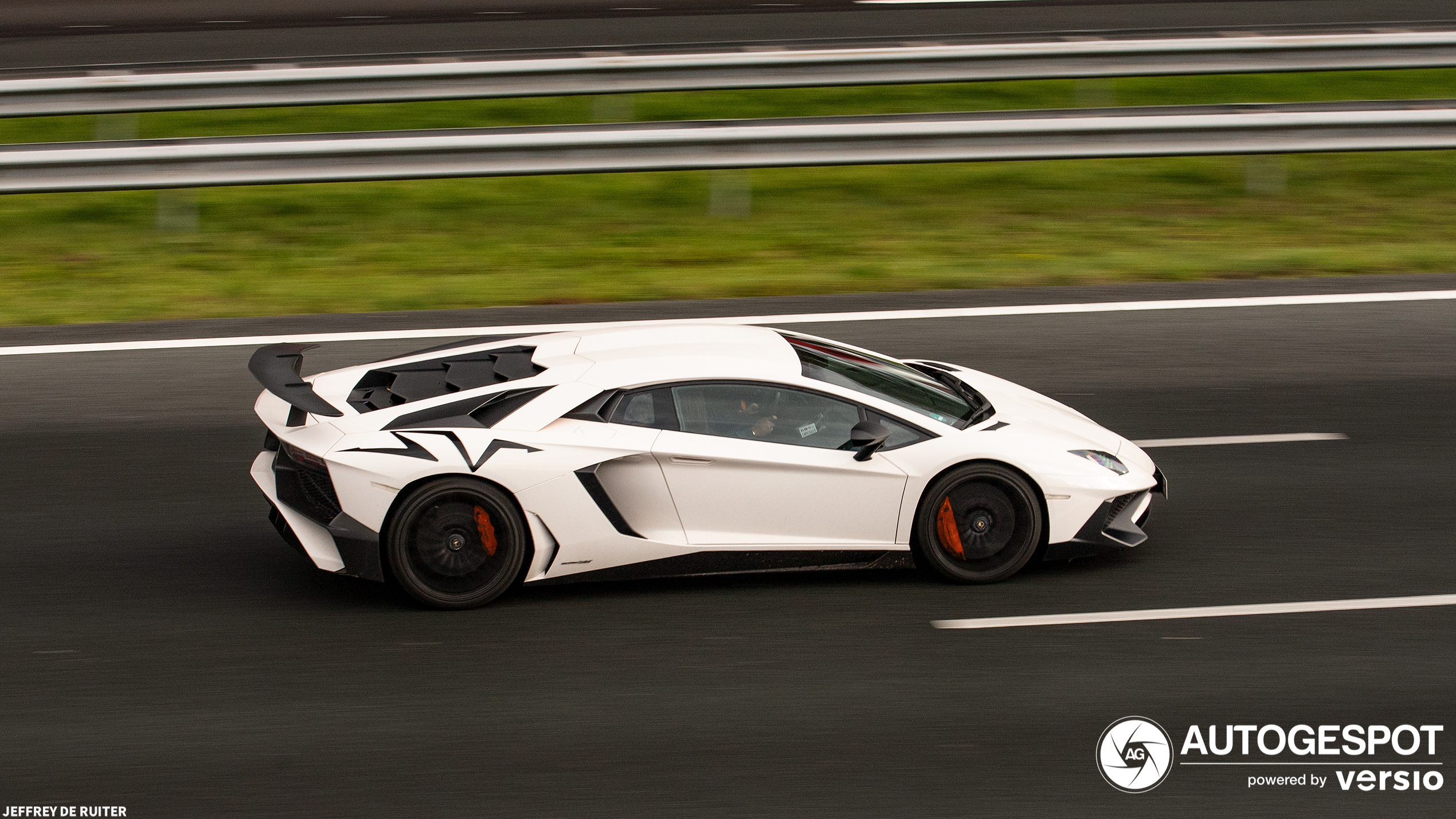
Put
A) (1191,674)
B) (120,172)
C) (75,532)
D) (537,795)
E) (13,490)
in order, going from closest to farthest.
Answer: (537,795)
(1191,674)
(75,532)
(13,490)
(120,172)

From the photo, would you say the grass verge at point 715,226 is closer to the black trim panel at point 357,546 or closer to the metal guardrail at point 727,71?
the metal guardrail at point 727,71

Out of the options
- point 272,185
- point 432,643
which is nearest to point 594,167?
point 272,185

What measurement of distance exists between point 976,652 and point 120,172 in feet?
29.2

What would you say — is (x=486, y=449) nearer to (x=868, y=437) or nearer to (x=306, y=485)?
(x=306, y=485)

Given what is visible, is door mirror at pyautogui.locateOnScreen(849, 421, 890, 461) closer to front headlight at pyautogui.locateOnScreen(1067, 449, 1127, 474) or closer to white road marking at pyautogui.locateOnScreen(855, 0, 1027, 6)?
front headlight at pyautogui.locateOnScreen(1067, 449, 1127, 474)

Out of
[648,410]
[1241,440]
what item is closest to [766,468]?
[648,410]

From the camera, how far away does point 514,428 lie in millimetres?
6602

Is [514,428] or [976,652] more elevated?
[514,428]

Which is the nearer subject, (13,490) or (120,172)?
(13,490)

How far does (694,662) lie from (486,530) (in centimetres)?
112

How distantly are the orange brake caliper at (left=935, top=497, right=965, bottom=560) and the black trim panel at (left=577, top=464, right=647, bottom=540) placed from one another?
4.38ft

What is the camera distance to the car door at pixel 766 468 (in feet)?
21.7

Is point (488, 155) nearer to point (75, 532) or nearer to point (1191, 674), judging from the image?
point (75, 532)

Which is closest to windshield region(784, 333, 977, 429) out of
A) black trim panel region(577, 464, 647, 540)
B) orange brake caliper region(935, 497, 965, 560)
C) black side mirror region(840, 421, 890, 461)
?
black side mirror region(840, 421, 890, 461)
